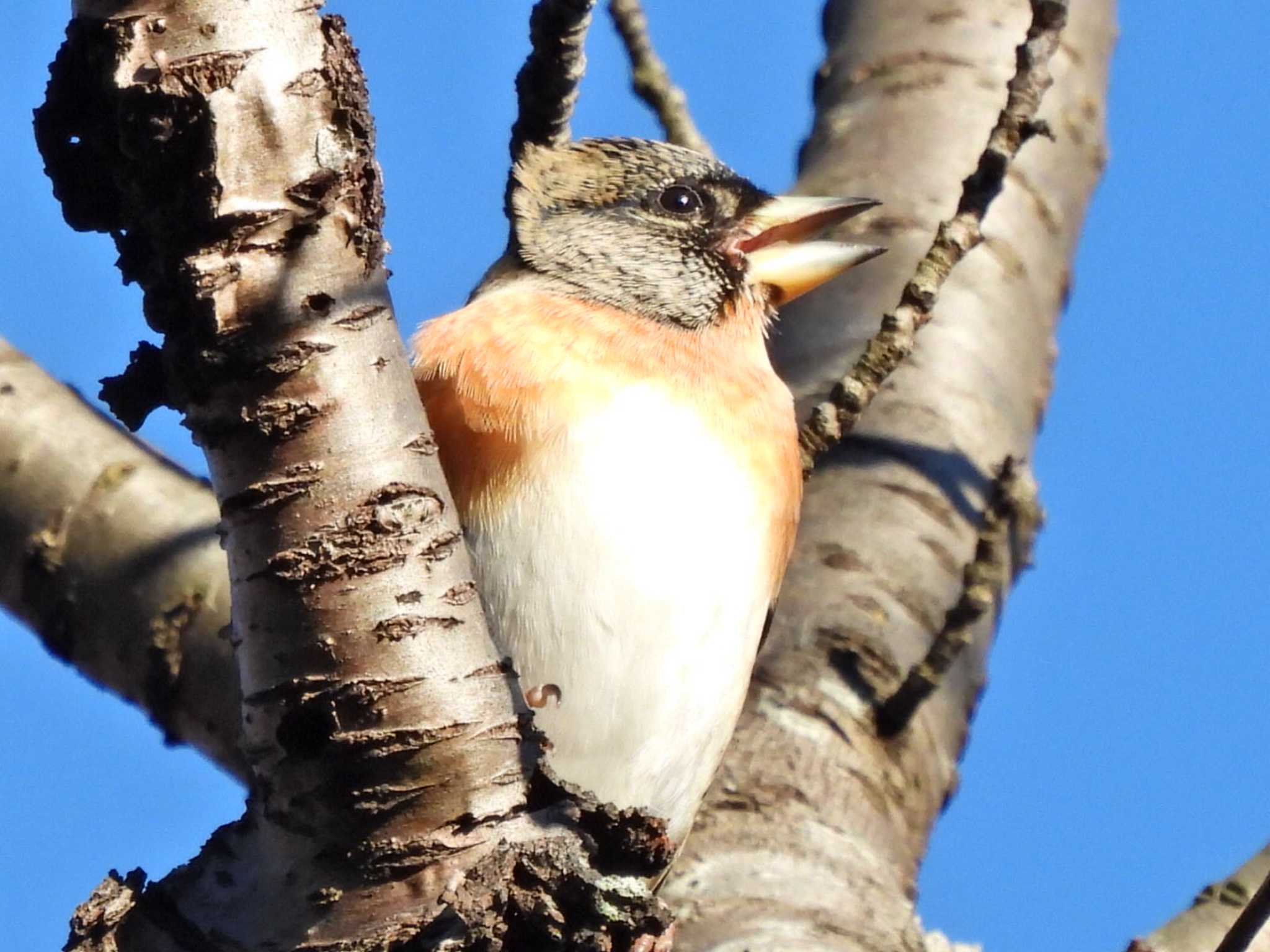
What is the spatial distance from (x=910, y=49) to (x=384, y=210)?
11.0ft

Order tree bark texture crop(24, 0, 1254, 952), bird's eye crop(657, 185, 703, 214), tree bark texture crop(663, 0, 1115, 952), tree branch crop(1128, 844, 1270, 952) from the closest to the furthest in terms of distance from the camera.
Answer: tree bark texture crop(24, 0, 1254, 952) → tree branch crop(1128, 844, 1270, 952) → tree bark texture crop(663, 0, 1115, 952) → bird's eye crop(657, 185, 703, 214)

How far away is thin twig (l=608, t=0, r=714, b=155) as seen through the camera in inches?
195

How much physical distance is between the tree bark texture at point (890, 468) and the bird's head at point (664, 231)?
426mm

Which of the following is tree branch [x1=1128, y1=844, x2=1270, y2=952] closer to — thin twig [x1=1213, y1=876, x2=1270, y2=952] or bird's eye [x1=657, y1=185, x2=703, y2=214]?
thin twig [x1=1213, y1=876, x2=1270, y2=952]

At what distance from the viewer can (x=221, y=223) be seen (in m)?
2.26

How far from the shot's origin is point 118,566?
12.7ft

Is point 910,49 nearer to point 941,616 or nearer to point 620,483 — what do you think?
point 941,616

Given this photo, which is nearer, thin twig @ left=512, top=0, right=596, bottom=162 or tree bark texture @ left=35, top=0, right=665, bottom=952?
tree bark texture @ left=35, top=0, right=665, bottom=952

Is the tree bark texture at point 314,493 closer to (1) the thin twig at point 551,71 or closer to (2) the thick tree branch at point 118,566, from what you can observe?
(1) the thin twig at point 551,71

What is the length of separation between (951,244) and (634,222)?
94 centimetres

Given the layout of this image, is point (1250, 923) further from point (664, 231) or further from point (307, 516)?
point (664, 231)

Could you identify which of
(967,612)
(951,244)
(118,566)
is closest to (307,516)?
(118,566)

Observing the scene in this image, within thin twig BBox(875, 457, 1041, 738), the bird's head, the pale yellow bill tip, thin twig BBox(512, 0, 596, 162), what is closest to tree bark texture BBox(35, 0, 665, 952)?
thin twig BBox(512, 0, 596, 162)

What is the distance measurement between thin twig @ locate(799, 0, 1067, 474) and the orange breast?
0.36 feet
